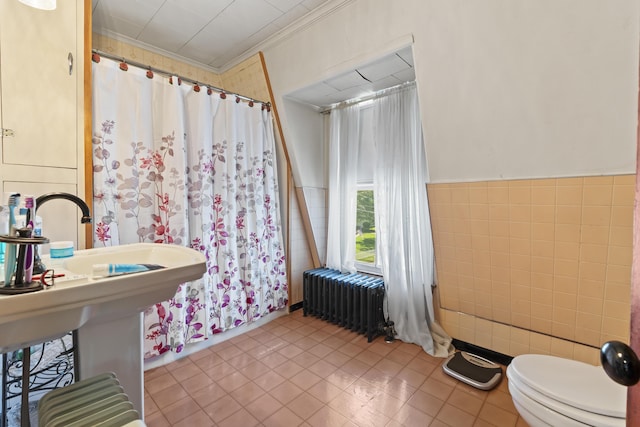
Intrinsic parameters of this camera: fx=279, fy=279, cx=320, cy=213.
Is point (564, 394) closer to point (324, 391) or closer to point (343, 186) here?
point (324, 391)

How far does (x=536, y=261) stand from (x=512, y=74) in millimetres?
1089

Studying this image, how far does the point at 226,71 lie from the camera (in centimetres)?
285

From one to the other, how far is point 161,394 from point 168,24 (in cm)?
258

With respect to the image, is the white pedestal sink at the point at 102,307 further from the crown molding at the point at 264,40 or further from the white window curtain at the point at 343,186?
the crown molding at the point at 264,40

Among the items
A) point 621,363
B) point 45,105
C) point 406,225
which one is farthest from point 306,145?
point 621,363

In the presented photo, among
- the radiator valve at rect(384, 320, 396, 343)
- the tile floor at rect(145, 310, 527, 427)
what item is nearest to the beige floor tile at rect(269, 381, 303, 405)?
the tile floor at rect(145, 310, 527, 427)

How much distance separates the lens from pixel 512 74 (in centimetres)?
142

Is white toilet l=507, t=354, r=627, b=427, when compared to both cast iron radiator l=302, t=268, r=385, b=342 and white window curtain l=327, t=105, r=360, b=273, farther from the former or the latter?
white window curtain l=327, t=105, r=360, b=273

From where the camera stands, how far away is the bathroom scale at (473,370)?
1.72 m

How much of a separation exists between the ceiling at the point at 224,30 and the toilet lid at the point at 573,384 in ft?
6.00

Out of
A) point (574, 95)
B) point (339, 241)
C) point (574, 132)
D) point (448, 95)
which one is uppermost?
point (448, 95)

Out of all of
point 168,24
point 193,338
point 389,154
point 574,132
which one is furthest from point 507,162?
point 168,24

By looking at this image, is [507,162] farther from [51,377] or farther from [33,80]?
[51,377]

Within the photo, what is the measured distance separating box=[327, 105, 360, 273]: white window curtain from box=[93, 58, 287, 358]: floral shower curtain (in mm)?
535
